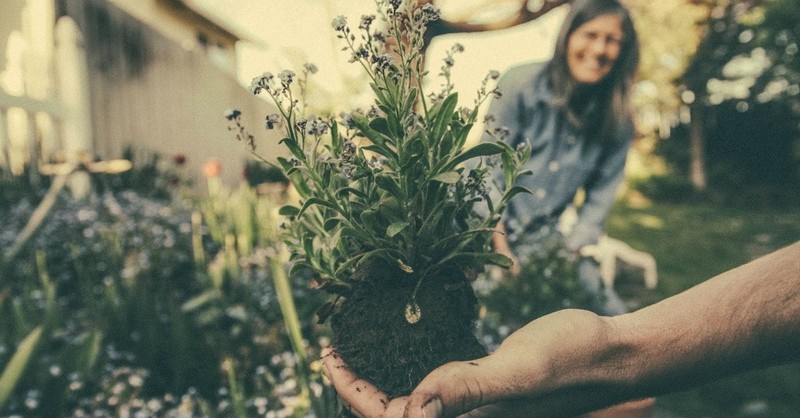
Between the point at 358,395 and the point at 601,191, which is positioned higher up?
the point at 601,191

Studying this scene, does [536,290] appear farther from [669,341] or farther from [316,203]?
[316,203]

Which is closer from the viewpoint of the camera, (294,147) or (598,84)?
(294,147)

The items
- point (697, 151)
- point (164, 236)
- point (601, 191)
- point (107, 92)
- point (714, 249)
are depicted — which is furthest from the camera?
point (697, 151)

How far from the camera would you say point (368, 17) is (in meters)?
0.91

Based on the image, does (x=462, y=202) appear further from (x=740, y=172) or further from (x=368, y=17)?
(x=740, y=172)

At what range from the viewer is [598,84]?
2.56 metres

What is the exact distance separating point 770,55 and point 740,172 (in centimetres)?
241

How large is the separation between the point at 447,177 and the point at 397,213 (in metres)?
0.12

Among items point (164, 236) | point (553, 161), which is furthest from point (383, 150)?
point (164, 236)

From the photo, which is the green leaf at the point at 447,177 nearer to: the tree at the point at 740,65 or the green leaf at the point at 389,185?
the green leaf at the point at 389,185

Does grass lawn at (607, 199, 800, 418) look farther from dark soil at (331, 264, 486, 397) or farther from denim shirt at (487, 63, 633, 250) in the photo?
dark soil at (331, 264, 486, 397)

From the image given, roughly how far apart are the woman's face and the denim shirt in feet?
0.45

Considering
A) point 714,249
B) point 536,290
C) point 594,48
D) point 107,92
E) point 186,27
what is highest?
point 186,27

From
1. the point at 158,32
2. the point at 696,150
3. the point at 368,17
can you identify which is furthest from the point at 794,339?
the point at 696,150
